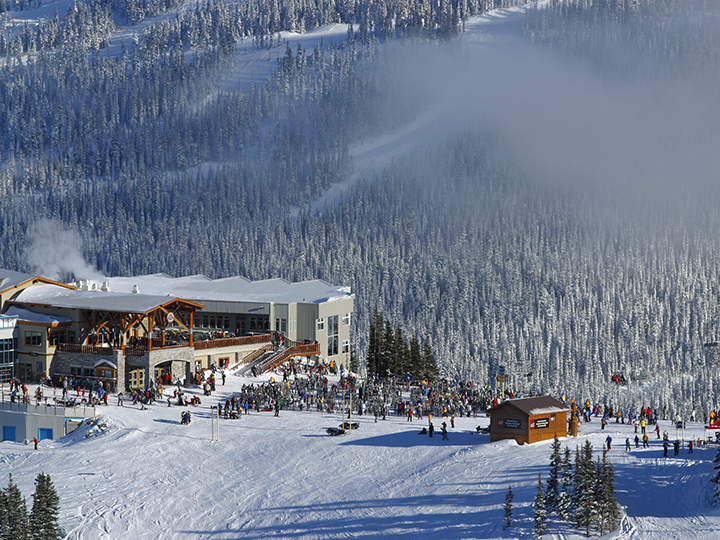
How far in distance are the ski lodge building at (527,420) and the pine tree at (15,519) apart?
76.7 feet

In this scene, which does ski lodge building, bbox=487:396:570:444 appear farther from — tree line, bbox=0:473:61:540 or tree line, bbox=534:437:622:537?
tree line, bbox=0:473:61:540

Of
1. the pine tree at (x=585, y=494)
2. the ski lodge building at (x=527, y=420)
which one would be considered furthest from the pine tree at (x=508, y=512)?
the ski lodge building at (x=527, y=420)

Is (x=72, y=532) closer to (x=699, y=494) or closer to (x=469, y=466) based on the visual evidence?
(x=469, y=466)

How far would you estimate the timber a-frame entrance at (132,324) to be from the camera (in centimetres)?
5828

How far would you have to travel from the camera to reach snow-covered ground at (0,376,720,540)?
37.4 meters

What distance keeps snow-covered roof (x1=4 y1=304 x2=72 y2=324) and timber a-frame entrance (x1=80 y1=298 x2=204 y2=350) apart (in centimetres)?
167

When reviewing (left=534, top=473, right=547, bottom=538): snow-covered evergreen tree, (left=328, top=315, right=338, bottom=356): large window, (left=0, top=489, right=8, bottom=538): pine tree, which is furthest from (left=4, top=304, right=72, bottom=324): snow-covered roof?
(left=534, top=473, right=547, bottom=538): snow-covered evergreen tree

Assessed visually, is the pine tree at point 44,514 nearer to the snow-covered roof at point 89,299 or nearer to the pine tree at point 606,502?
the snow-covered roof at point 89,299

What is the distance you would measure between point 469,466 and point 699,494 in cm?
1071

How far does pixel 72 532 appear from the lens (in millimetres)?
38625

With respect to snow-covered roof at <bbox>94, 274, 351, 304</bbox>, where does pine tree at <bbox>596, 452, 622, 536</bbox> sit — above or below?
above

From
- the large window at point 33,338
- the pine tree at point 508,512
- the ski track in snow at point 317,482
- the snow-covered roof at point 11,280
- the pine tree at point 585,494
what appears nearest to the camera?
the pine tree at point 585,494

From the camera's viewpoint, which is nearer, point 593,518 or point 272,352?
point 593,518

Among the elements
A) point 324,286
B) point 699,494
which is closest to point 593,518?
point 699,494
